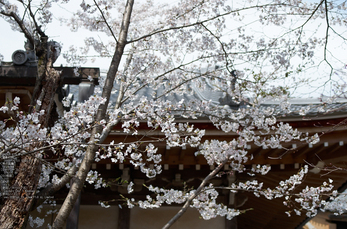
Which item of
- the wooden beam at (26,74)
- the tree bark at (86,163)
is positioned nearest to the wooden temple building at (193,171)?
the wooden beam at (26,74)

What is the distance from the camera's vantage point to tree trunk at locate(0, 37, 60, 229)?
290 centimetres

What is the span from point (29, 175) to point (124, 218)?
3.44m

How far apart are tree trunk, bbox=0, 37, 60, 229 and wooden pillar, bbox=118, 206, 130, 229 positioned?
3.31 m

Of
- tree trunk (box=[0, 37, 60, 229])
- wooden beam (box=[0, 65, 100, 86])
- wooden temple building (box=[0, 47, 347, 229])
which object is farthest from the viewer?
wooden temple building (box=[0, 47, 347, 229])

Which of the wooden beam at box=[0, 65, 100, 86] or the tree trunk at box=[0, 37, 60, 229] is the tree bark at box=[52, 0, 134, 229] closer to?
the tree trunk at box=[0, 37, 60, 229]

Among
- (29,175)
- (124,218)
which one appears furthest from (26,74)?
(124,218)

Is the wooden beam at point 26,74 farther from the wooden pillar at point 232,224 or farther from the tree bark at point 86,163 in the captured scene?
the wooden pillar at point 232,224

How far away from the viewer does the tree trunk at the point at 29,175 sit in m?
2.90

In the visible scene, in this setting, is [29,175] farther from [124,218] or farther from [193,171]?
[193,171]

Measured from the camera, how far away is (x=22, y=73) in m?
4.15

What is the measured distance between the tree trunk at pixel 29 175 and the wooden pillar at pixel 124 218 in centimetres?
331

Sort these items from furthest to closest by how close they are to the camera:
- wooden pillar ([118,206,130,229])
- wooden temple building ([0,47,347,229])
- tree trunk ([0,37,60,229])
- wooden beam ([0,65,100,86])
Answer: wooden pillar ([118,206,130,229]) → wooden temple building ([0,47,347,229]) → wooden beam ([0,65,100,86]) → tree trunk ([0,37,60,229])

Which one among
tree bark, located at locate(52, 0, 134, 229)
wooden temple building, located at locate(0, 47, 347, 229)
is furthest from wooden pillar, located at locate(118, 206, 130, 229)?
tree bark, located at locate(52, 0, 134, 229)

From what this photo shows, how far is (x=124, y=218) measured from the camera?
6.21m
